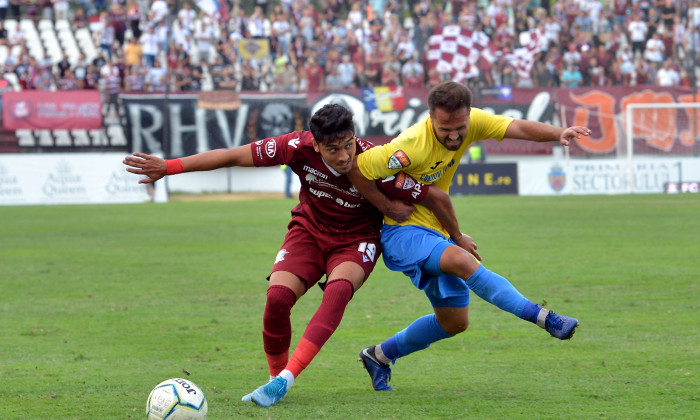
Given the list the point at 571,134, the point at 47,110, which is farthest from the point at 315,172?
the point at 47,110

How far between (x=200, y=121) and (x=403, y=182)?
70.6 ft

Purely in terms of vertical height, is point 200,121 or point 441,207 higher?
point 441,207

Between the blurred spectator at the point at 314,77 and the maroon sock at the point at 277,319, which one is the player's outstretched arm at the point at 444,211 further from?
the blurred spectator at the point at 314,77

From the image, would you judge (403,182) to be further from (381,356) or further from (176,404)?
(176,404)

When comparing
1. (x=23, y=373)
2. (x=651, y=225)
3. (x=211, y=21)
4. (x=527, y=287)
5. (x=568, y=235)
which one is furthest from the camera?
(x=211, y=21)

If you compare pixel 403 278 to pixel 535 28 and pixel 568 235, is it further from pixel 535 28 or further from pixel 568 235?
pixel 535 28

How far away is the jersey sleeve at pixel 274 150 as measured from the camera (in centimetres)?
539

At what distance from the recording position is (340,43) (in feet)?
92.7

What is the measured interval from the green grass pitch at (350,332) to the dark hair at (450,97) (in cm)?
169

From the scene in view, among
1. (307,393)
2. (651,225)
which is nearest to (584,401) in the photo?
(307,393)

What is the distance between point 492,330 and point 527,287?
2189 millimetres

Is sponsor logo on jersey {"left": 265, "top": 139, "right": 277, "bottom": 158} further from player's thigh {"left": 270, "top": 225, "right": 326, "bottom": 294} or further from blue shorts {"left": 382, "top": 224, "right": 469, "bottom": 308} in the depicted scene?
blue shorts {"left": 382, "top": 224, "right": 469, "bottom": 308}

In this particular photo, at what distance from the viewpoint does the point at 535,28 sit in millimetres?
28203

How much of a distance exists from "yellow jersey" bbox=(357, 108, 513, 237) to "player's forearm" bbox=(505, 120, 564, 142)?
0.06 metres
